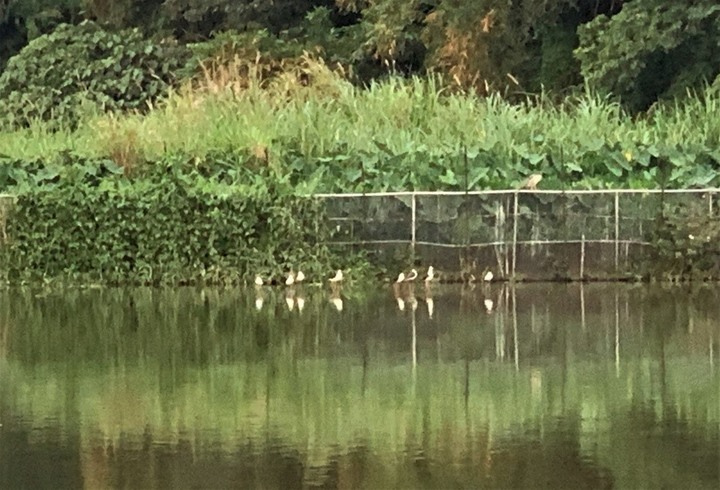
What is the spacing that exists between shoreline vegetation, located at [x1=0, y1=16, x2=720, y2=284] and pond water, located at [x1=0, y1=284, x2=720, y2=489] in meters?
0.93

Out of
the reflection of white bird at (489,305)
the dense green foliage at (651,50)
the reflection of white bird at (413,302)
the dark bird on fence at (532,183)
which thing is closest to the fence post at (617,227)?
the dark bird on fence at (532,183)

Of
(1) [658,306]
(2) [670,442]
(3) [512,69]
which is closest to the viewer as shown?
(2) [670,442]

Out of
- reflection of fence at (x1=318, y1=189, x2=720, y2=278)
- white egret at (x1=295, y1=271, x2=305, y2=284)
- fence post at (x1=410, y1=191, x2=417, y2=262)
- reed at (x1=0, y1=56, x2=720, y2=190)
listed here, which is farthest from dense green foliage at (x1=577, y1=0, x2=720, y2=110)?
white egret at (x1=295, y1=271, x2=305, y2=284)

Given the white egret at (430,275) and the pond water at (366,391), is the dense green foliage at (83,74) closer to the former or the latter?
the white egret at (430,275)

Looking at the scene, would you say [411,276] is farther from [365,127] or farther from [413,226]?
[365,127]

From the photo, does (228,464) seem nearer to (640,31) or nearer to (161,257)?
(161,257)

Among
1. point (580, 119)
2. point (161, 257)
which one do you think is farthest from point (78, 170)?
point (580, 119)

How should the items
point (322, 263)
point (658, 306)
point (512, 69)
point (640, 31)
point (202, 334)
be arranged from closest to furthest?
point (202, 334) < point (658, 306) < point (322, 263) < point (640, 31) < point (512, 69)

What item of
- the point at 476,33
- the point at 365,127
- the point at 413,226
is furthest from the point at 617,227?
the point at 476,33

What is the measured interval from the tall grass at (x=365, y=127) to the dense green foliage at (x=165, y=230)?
0.83 meters

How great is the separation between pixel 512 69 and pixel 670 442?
16296 millimetres

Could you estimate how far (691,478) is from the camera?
7.95m

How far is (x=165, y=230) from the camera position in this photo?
54.6 ft

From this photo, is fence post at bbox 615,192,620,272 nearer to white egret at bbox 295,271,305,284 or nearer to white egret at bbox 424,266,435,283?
white egret at bbox 424,266,435,283
